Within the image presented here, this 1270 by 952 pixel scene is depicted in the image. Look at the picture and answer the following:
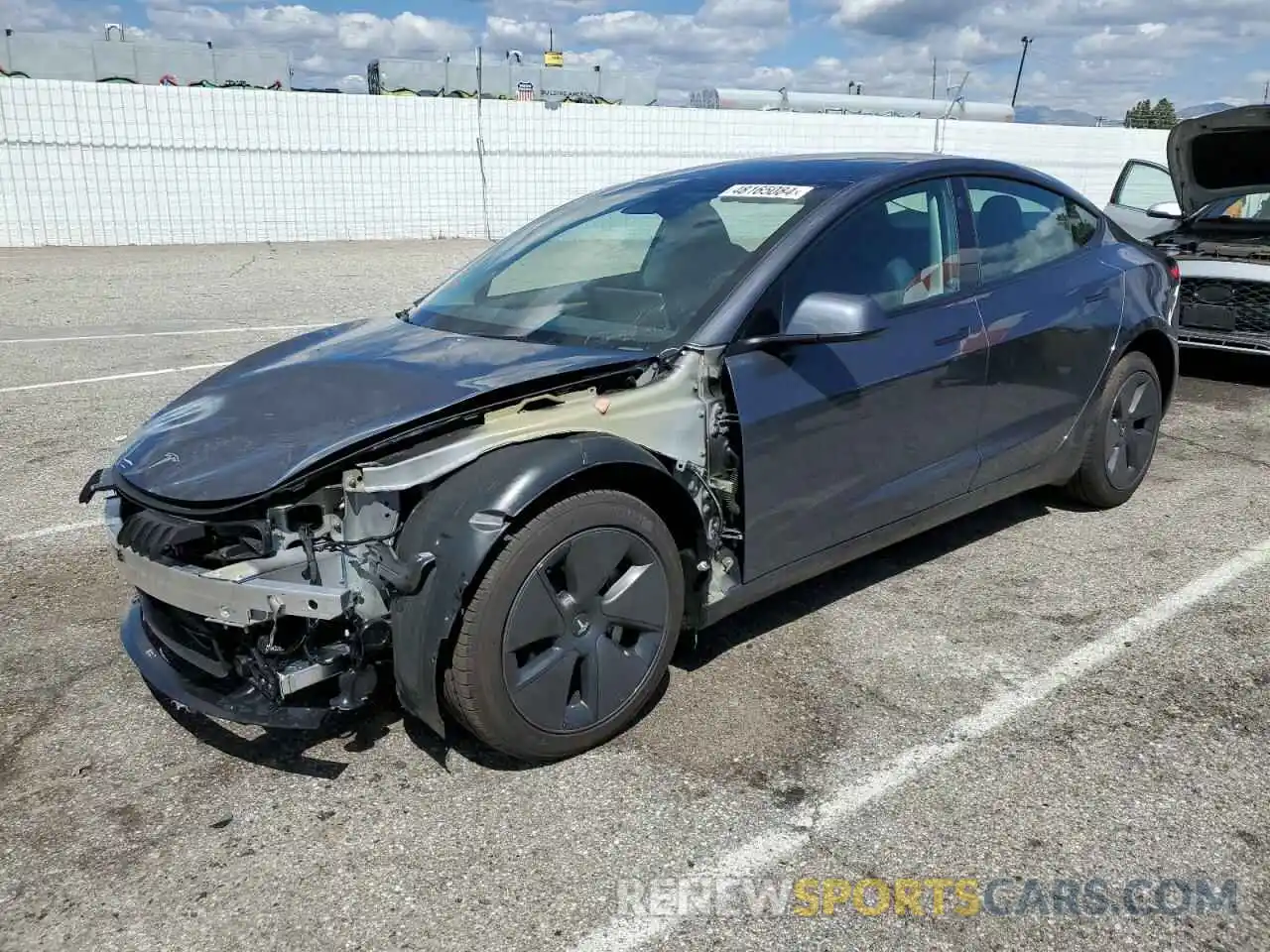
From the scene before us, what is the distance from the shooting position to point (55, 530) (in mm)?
4828

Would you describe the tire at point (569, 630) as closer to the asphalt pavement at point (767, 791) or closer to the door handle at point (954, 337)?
the asphalt pavement at point (767, 791)

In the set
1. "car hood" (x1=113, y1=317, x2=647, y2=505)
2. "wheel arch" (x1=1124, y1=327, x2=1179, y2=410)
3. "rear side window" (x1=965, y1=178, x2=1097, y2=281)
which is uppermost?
"rear side window" (x1=965, y1=178, x2=1097, y2=281)

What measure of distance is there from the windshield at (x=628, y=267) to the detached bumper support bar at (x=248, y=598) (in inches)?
47.2

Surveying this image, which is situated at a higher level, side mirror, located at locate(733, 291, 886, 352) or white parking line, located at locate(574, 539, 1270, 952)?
side mirror, located at locate(733, 291, 886, 352)

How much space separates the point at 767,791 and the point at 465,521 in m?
1.10

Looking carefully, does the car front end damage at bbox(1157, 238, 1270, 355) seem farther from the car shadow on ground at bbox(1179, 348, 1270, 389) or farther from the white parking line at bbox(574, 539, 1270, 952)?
the white parking line at bbox(574, 539, 1270, 952)

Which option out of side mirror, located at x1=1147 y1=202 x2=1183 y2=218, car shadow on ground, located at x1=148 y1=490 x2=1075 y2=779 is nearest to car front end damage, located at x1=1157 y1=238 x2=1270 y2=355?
side mirror, located at x1=1147 y1=202 x2=1183 y2=218

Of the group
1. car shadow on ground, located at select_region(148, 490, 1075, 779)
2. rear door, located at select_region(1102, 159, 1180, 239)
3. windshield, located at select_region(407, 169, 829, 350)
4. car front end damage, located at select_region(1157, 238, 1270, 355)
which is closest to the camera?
car shadow on ground, located at select_region(148, 490, 1075, 779)

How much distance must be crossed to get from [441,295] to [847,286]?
157 centimetres

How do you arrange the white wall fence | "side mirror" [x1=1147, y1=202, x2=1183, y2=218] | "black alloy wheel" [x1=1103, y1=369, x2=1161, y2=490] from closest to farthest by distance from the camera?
"black alloy wheel" [x1=1103, y1=369, x2=1161, y2=490] < "side mirror" [x1=1147, y1=202, x2=1183, y2=218] < the white wall fence

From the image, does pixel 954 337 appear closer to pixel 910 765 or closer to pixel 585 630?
pixel 910 765

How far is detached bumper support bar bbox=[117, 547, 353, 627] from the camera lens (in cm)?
260

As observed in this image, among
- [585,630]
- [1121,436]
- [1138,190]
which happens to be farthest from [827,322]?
[1138,190]

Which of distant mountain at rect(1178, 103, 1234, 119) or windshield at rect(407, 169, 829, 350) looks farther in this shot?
distant mountain at rect(1178, 103, 1234, 119)
